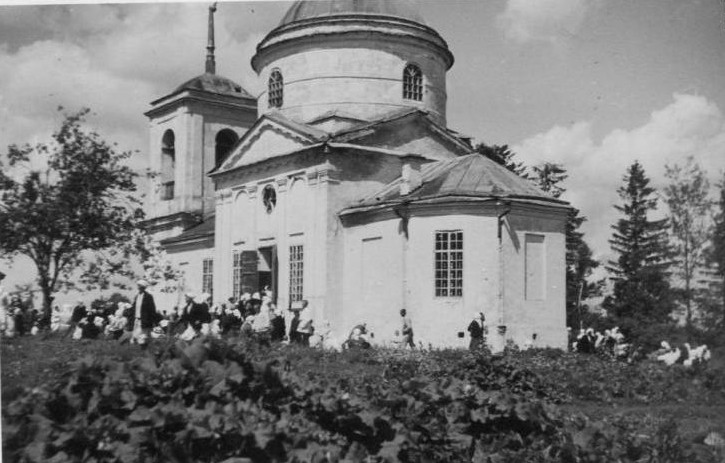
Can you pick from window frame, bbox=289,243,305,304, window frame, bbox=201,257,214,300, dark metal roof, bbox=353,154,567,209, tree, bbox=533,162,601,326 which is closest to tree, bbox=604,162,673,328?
tree, bbox=533,162,601,326

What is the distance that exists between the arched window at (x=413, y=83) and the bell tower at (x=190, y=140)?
8.91m

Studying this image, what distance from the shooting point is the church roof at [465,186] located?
22547mm

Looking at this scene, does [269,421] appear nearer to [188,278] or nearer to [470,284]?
[470,284]

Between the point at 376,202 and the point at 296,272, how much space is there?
12.3 ft

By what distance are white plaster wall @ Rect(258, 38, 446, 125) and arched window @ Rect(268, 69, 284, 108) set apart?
0.59 metres

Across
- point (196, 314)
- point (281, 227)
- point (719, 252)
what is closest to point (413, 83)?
point (281, 227)

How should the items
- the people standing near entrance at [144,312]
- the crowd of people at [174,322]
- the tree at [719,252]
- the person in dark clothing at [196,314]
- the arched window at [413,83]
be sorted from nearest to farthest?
the tree at [719,252] → the people standing near entrance at [144,312] → the crowd of people at [174,322] → the person in dark clothing at [196,314] → the arched window at [413,83]

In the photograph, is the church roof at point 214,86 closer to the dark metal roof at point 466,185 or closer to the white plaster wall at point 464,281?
the dark metal roof at point 466,185

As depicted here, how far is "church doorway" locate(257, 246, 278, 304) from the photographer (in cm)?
2638

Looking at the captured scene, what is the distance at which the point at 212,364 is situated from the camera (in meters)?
5.72

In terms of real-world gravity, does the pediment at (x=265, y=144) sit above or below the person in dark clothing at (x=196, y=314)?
above

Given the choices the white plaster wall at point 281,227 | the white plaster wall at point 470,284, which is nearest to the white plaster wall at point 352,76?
the white plaster wall at point 281,227

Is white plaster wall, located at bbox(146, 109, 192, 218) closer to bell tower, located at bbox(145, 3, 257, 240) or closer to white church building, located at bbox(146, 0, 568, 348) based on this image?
bell tower, located at bbox(145, 3, 257, 240)

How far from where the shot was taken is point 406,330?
68.8 ft
